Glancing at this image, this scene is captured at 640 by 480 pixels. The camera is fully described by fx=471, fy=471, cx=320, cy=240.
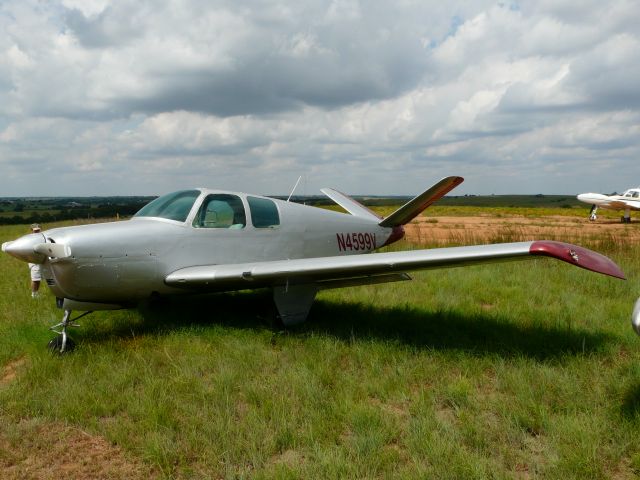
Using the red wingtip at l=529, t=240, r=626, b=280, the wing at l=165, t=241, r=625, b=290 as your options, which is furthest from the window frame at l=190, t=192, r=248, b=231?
the red wingtip at l=529, t=240, r=626, b=280

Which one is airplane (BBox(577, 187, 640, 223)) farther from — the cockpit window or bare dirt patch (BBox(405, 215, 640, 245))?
the cockpit window

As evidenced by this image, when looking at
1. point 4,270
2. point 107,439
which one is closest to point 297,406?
point 107,439

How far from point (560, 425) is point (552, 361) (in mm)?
1336

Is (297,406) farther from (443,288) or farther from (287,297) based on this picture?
(443,288)

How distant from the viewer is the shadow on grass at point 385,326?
5.07 metres

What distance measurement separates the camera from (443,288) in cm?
823

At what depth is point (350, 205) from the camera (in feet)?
33.2

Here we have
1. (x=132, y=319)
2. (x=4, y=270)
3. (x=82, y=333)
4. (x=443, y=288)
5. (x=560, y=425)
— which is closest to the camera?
(x=560, y=425)

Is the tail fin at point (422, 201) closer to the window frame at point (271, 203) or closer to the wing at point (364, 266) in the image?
the wing at point (364, 266)

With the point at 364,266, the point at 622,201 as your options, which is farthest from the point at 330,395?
the point at 622,201

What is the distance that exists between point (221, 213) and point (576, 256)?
13.7ft

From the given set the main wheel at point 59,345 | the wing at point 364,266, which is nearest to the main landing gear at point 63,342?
the main wheel at point 59,345

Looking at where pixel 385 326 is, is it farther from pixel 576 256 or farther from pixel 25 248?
pixel 25 248

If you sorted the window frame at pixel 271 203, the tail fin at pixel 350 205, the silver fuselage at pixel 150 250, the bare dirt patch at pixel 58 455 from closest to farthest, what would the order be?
1. the bare dirt patch at pixel 58 455
2. the silver fuselage at pixel 150 250
3. the window frame at pixel 271 203
4. the tail fin at pixel 350 205
